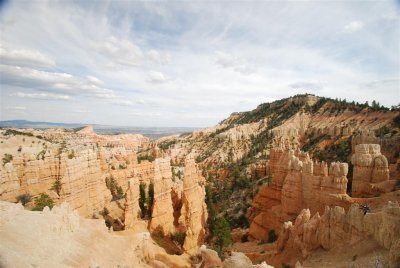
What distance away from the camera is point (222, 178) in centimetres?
A: 6944

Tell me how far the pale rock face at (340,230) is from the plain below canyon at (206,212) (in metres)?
0.06

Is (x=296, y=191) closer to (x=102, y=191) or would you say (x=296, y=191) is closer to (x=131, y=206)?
(x=131, y=206)

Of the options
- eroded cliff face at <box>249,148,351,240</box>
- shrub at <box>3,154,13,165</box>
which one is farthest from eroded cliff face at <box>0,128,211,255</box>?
eroded cliff face at <box>249,148,351,240</box>

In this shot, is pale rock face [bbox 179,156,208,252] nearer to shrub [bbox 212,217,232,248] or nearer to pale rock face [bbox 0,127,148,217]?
shrub [bbox 212,217,232,248]

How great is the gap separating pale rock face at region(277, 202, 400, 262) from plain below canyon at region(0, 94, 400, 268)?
6 cm

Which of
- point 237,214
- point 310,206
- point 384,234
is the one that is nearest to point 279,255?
point 310,206

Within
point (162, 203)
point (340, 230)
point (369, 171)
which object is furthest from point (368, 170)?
point (162, 203)

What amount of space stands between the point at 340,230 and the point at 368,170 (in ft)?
38.6

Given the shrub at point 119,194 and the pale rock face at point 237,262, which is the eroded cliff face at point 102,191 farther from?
the pale rock face at point 237,262

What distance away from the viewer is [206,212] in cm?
3778

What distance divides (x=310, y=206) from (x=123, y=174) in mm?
30230

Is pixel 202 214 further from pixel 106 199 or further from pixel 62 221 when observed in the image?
pixel 62 221

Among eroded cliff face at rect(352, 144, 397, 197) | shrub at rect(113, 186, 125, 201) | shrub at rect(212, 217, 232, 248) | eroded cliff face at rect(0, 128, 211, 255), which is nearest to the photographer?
eroded cliff face at rect(352, 144, 397, 197)

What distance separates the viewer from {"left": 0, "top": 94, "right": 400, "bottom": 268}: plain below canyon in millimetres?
16562
